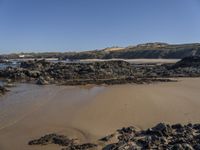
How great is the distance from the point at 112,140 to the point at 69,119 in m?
3.46

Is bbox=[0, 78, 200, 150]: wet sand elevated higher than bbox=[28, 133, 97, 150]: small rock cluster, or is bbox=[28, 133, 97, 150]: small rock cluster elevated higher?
bbox=[28, 133, 97, 150]: small rock cluster

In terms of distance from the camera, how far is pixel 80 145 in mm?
9266

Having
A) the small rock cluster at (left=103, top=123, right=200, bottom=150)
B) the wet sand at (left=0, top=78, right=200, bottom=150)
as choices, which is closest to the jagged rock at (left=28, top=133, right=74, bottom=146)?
the wet sand at (left=0, top=78, right=200, bottom=150)

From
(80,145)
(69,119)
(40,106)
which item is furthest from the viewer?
(40,106)

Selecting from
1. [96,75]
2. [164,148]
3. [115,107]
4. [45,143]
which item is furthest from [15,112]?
[96,75]

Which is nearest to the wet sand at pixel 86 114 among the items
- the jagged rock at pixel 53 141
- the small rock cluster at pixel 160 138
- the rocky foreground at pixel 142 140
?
the jagged rock at pixel 53 141

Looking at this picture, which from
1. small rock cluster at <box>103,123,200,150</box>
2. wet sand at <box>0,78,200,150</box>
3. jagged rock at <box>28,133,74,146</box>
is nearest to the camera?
small rock cluster at <box>103,123,200,150</box>

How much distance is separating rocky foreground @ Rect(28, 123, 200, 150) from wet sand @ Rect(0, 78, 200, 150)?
414 millimetres

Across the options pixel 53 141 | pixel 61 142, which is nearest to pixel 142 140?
pixel 61 142

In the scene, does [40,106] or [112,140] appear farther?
[40,106]

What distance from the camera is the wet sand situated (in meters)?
10.9

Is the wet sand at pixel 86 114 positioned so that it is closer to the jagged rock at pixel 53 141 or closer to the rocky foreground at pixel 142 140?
the jagged rock at pixel 53 141

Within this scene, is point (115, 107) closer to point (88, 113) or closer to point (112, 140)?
point (88, 113)

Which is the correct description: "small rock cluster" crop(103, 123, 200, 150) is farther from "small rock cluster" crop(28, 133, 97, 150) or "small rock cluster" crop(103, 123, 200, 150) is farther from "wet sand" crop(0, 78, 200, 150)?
"wet sand" crop(0, 78, 200, 150)
